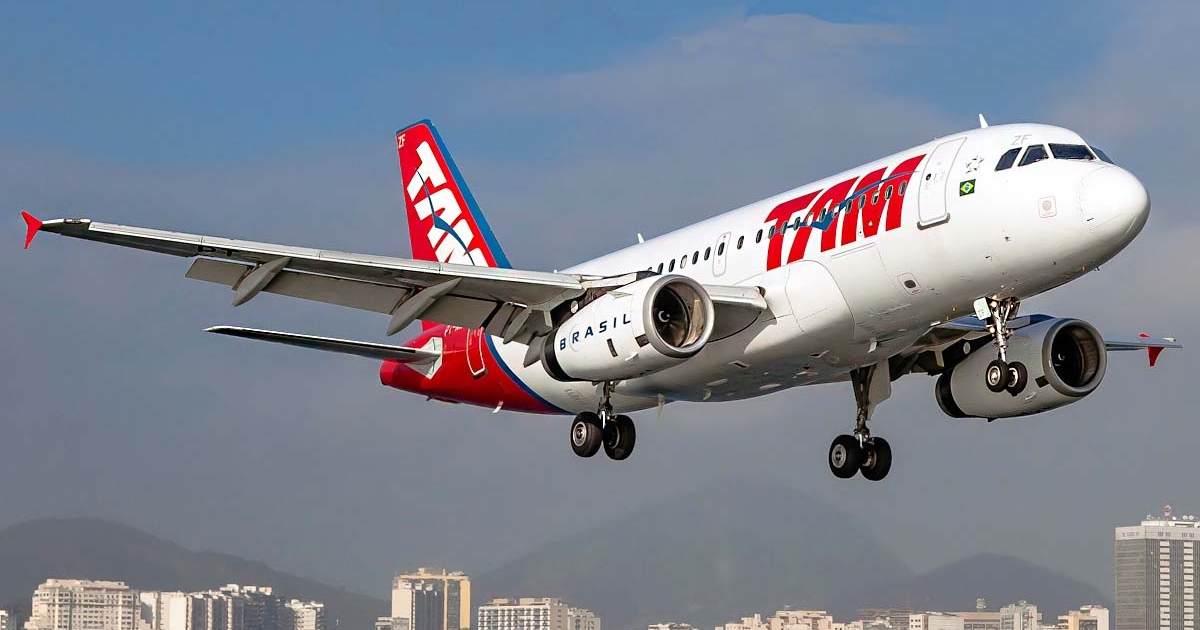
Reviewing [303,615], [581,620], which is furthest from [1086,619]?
[303,615]

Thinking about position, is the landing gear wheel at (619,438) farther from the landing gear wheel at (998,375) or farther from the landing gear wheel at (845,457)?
the landing gear wheel at (998,375)

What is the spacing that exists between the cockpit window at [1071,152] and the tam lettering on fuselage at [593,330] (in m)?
8.21

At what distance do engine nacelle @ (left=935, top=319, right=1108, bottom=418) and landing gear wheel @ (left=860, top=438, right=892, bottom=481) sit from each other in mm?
1586

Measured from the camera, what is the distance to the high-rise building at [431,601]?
64.1 metres

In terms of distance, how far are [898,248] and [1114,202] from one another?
3.80 m

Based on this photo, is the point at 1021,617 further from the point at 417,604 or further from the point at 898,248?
the point at 898,248

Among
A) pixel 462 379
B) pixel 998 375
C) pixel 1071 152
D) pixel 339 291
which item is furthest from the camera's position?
pixel 462 379

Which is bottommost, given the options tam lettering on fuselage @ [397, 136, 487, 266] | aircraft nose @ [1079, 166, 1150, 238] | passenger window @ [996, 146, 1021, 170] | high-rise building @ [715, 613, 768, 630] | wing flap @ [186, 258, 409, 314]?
high-rise building @ [715, 613, 768, 630]

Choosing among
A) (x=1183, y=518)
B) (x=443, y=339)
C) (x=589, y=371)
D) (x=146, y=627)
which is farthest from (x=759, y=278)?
(x=1183, y=518)

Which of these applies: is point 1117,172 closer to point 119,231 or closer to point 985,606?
point 119,231

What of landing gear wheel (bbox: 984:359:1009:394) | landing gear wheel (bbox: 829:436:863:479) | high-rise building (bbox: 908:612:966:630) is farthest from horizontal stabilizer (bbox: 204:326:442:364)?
high-rise building (bbox: 908:612:966:630)

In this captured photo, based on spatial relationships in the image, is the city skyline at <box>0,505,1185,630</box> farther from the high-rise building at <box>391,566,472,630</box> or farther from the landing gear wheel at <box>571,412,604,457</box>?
the landing gear wheel at <box>571,412,604,457</box>

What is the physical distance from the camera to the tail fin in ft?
136

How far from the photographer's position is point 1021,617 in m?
78.5
